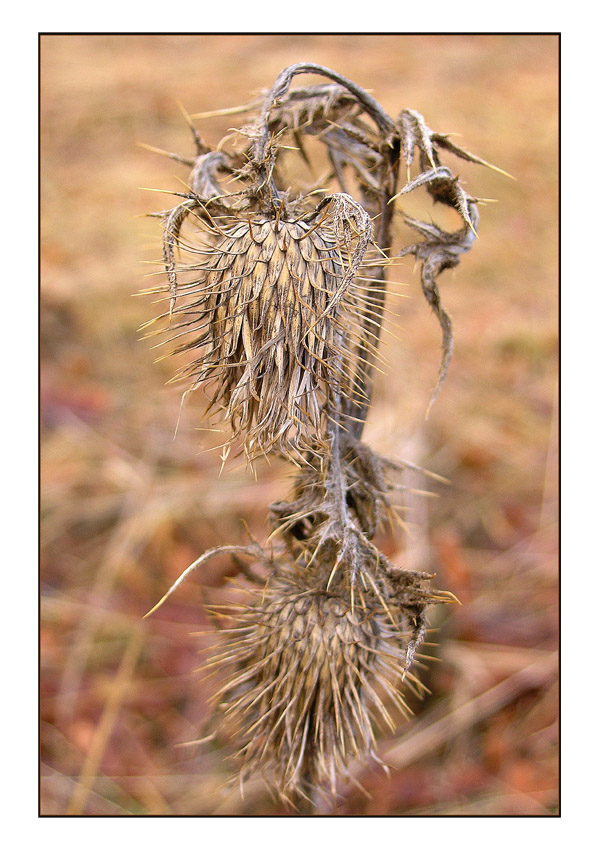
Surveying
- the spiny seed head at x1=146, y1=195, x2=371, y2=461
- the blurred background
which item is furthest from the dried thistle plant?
the blurred background

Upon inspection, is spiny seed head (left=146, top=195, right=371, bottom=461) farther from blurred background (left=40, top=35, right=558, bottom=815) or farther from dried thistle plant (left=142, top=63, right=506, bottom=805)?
blurred background (left=40, top=35, right=558, bottom=815)

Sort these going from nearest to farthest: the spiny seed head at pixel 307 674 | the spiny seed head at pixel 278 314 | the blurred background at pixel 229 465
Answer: the spiny seed head at pixel 278 314, the spiny seed head at pixel 307 674, the blurred background at pixel 229 465

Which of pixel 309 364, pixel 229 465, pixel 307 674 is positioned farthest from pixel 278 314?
pixel 229 465

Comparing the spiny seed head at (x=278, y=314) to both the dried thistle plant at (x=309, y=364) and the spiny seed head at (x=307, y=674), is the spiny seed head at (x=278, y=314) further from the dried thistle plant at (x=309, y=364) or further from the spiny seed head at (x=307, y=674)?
the spiny seed head at (x=307, y=674)

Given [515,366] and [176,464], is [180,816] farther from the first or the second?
[515,366]

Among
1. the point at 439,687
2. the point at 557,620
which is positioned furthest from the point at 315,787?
the point at 557,620

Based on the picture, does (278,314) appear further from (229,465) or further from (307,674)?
(229,465)

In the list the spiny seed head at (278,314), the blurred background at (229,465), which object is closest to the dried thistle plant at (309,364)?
the spiny seed head at (278,314)
